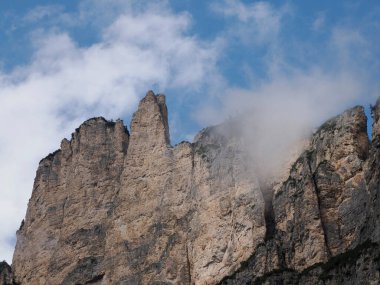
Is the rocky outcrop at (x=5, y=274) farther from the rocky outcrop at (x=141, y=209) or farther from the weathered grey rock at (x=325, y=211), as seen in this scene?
the weathered grey rock at (x=325, y=211)

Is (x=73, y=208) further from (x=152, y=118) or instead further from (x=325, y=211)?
(x=325, y=211)

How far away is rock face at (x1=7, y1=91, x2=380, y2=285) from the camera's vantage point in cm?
7375

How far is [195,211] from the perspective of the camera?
286 feet

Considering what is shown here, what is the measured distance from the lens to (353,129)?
79188 mm

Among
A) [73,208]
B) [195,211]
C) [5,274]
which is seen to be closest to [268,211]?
[195,211]

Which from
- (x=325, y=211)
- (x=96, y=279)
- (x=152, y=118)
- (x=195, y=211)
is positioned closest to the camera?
(x=325, y=211)

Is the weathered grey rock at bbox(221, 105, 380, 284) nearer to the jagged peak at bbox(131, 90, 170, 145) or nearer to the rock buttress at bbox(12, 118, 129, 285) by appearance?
the jagged peak at bbox(131, 90, 170, 145)

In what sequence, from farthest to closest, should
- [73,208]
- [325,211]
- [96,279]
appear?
[73,208] < [96,279] < [325,211]

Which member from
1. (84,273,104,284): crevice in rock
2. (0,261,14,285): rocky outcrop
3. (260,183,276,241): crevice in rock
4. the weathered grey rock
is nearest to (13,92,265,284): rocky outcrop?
(84,273,104,284): crevice in rock

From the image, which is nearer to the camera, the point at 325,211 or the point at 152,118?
the point at 325,211

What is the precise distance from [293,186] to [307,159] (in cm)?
→ 317

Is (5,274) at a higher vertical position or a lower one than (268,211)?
higher

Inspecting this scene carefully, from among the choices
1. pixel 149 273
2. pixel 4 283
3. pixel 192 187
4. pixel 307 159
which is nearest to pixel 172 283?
pixel 149 273

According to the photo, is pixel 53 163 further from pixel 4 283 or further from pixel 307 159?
pixel 307 159
